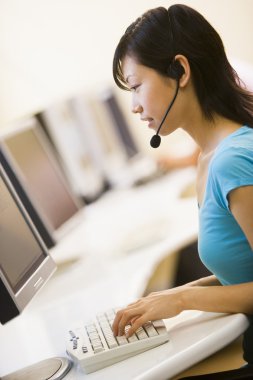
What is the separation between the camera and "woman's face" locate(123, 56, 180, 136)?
3.96 feet

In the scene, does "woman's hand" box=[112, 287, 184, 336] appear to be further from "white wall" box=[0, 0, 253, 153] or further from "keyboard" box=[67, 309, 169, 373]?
"white wall" box=[0, 0, 253, 153]

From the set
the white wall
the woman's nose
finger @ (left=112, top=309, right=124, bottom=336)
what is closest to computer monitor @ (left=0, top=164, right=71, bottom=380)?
finger @ (left=112, top=309, right=124, bottom=336)

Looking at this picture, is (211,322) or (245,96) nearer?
(211,322)

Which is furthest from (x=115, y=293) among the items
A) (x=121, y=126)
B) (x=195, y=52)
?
(x=121, y=126)

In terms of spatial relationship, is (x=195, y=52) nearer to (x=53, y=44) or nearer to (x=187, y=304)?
(x=187, y=304)

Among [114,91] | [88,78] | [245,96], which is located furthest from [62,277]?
[114,91]

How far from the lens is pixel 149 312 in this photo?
1118 millimetres

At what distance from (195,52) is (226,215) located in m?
0.34

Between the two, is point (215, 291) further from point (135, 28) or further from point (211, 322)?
point (135, 28)

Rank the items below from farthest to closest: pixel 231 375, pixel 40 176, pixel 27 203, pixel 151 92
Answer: pixel 40 176
pixel 27 203
pixel 151 92
pixel 231 375

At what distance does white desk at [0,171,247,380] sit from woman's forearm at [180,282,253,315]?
0.07 ft

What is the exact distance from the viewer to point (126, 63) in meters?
1.24

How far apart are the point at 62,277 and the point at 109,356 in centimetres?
101

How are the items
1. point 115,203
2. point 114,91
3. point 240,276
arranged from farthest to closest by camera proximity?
1. point 114,91
2. point 115,203
3. point 240,276
